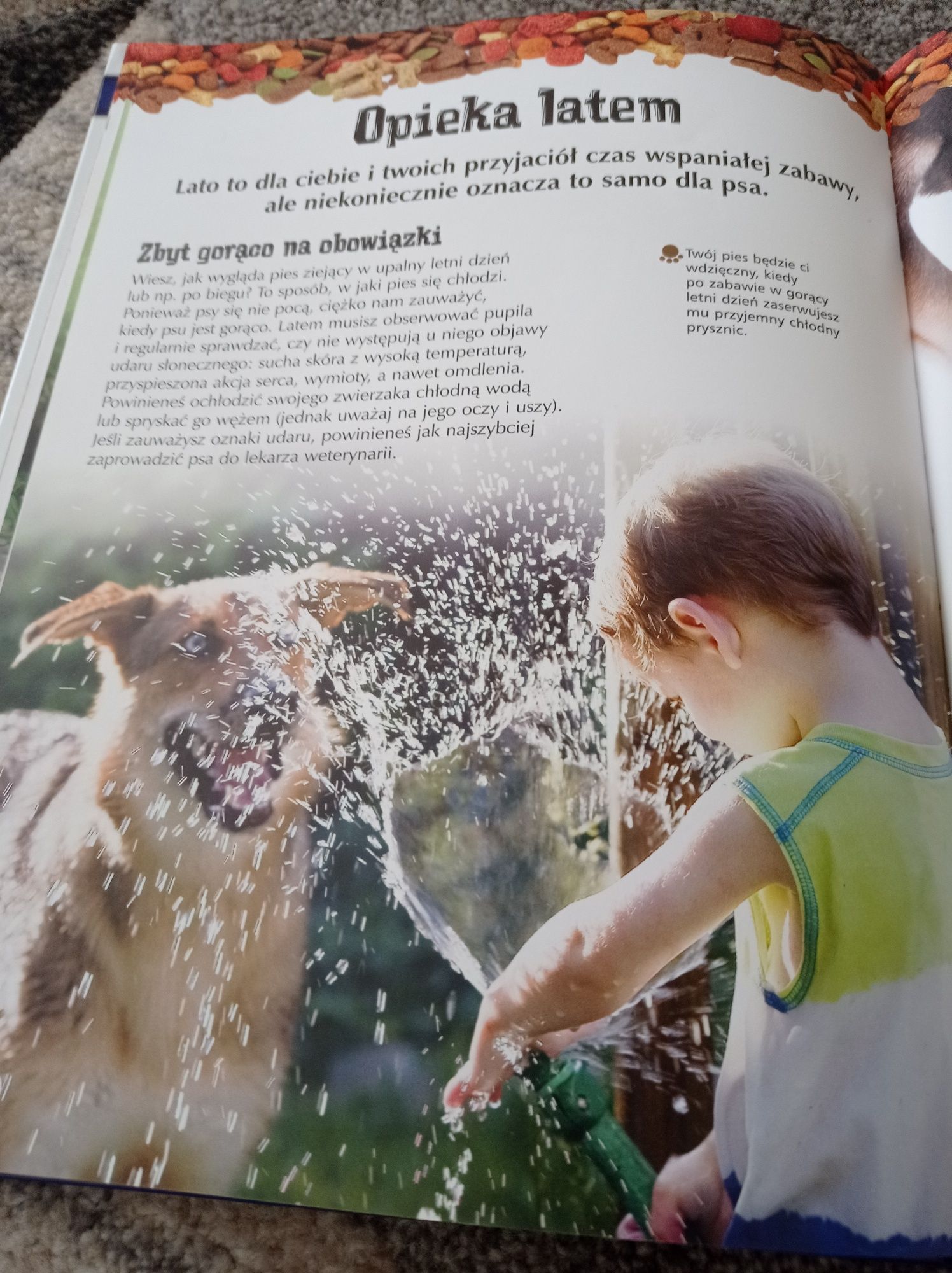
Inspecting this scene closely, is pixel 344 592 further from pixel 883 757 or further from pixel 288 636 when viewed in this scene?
pixel 883 757

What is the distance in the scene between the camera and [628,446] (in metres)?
0.48

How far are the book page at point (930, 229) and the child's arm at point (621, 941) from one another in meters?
0.15

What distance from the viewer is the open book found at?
1.30 feet

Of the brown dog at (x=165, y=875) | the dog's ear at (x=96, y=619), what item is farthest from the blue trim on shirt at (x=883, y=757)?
the dog's ear at (x=96, y=619)

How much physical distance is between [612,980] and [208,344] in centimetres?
40

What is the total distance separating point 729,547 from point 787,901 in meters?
0.16

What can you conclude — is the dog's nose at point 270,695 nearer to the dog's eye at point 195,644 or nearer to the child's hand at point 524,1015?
the dog's eye at point 195,644

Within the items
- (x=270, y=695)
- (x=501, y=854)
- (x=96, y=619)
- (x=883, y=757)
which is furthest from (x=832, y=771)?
(x=96, y=619)

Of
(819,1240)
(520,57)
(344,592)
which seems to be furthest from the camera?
(520,57)

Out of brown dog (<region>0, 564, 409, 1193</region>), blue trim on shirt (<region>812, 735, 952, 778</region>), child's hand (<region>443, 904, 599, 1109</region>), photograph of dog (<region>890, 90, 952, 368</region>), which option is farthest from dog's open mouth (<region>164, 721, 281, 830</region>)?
photograph of dog (<region>890, 90, 952, 368</region>)

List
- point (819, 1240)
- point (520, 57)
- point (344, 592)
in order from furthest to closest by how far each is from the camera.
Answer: point (520, 57)
point (344, 592)
point (819, 1240)

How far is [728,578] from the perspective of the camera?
0.45 meters

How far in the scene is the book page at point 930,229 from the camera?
0.49 meters

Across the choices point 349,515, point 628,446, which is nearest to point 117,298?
point 349,515
